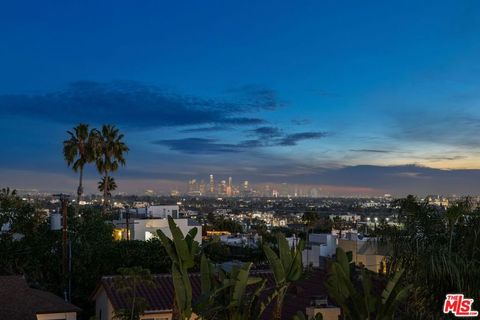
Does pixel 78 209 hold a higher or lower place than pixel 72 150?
lower

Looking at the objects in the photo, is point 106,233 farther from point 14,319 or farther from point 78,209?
point 14,319

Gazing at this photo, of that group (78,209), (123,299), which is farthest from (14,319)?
(78,209)

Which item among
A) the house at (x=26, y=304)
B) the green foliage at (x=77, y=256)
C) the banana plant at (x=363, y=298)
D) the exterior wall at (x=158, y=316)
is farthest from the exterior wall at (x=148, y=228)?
the banana plant at (x=363, y=298)

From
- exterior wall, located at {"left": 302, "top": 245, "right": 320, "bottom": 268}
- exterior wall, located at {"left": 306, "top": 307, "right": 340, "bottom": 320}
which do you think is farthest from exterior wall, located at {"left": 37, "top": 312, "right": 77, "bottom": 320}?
exterior wall, located at {"left": 302, "top": 245, "right": 320, "bottom": 268}

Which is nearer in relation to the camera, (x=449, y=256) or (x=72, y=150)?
(x=449, y=256)

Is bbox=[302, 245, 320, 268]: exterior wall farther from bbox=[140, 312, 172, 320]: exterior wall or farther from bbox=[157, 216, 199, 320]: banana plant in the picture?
bbox=[157, 216, 199, 320]: banana plant

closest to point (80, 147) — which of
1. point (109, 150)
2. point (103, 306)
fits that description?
point (109, 150)
